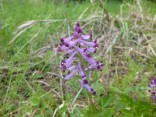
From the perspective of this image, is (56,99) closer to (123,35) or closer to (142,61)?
(142,61)

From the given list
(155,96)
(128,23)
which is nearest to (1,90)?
(155,96)

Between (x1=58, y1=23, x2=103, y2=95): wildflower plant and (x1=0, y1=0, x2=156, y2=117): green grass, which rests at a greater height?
(x1=58, y1=23, x2=103, y2=95): wildflower plant

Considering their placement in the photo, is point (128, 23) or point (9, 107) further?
point (128, 23)

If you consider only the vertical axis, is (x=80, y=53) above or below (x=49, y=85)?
above

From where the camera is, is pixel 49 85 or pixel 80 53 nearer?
pixel 80 53

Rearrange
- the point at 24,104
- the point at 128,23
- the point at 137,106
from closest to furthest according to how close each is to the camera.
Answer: the point at 137,106
the point at 24,104
the point at 128,23

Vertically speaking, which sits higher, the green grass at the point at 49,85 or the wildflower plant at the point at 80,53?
the wildflower plant at the point at 80,53

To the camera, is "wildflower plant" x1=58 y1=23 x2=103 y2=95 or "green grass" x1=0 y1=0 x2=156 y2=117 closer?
"wildflower plant" x1=58 y1=23 x2=103 y2=95

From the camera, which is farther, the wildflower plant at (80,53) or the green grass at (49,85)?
the green grass at (49,85)
